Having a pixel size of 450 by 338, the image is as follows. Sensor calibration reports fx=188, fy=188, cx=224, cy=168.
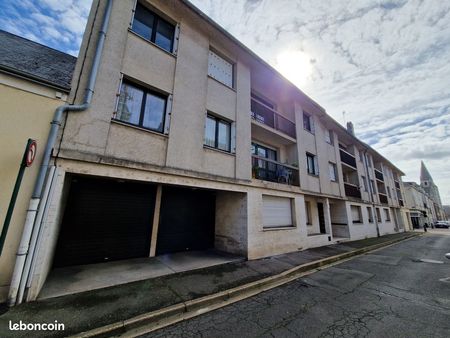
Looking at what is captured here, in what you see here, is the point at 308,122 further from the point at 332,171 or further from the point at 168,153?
the point at 168,153

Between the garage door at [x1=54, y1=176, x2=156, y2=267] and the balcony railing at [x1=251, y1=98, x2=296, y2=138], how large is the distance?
686 cm

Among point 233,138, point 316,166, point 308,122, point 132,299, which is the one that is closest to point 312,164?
point 316,166

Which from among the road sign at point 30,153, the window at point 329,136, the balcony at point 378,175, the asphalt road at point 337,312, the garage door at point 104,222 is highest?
the window at point 329,136

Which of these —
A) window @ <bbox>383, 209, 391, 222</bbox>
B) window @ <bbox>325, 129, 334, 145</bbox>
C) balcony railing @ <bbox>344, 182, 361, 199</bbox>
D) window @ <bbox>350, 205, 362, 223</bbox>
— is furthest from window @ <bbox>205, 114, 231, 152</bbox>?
window @ <bbox>383, 209, 391, 222</bbox>

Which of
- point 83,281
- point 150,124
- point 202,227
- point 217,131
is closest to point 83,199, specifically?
point 83,281

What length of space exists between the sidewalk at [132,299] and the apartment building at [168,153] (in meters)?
0.74

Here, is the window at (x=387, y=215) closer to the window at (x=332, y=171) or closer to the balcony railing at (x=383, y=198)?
the balcony railing at (x=383, y=198)

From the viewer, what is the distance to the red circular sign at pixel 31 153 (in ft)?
11.8

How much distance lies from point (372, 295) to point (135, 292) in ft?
18.9

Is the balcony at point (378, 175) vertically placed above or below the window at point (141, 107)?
above

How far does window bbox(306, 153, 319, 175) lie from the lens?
41.3ft

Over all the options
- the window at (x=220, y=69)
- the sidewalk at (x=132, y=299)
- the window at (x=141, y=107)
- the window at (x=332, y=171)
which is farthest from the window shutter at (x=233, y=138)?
the window at (x=332, y=171)

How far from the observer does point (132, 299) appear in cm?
396

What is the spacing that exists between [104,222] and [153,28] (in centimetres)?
709
